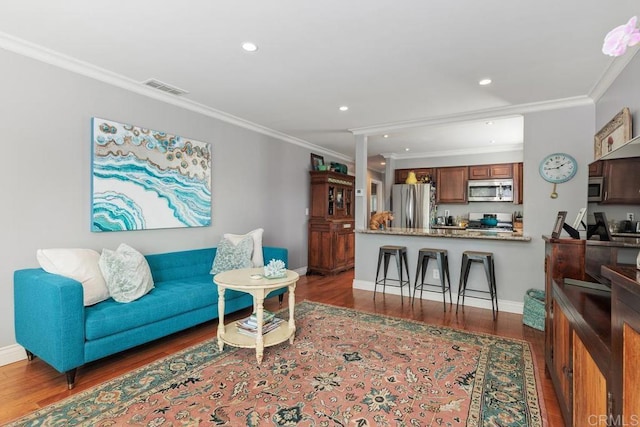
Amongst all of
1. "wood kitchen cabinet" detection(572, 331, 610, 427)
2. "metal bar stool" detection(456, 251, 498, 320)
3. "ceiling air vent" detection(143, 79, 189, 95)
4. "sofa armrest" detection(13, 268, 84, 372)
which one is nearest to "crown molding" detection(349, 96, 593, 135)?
"metal bar stool" detection(456, 251, 498, 320)

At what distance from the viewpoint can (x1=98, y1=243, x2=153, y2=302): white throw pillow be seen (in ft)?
8.21

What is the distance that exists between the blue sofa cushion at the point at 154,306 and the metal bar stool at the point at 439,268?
232 cm

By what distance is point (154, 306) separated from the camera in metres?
2.57

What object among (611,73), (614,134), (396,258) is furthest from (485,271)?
(611,73)

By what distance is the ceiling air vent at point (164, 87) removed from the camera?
3.07 meters

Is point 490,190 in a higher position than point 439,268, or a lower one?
higher

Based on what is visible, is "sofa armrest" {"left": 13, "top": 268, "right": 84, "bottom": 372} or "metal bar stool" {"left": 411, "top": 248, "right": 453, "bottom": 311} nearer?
"sofa armrest" {"left": 13, "top": 268, "right": 84, "bottom": 372}

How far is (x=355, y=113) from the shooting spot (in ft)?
13.3

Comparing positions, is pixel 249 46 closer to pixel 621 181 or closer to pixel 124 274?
pixel 124 274

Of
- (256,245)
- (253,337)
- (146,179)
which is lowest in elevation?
(253,337)

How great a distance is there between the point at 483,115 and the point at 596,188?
210 cm

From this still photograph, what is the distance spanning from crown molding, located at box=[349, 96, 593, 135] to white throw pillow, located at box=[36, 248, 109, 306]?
371 centimetres

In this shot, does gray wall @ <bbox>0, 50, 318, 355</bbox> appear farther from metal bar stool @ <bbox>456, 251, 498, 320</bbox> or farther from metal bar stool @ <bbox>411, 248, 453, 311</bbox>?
metal bar stool @ <bbox>456, 251, 498, 320</bbox>

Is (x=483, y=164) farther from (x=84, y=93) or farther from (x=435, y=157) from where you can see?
(x=84, y=93)
